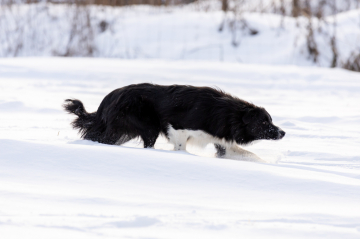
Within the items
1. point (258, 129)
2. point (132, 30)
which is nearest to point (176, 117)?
point (258, 129)

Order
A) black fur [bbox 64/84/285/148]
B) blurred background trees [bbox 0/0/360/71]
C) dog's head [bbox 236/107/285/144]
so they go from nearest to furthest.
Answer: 1. black fur [bbox 64/84/285/148]
2. dog's head [bbox 236/107/285/144]
3. blurred background trees [bbox 0/0/360/71]

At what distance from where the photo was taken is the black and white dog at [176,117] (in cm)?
491

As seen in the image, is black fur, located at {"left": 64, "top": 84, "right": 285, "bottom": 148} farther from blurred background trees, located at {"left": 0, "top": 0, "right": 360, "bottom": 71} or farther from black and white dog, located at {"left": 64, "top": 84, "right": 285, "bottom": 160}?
blurred background trees, located at {"left": 0, "top": 0, "right": 360, "bottom": 71}

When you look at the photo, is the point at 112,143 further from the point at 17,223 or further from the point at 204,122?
the point at 17,223

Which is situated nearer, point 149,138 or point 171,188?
point 171,188

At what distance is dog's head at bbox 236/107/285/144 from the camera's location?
5.13 m

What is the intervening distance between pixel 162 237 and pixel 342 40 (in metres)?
13.5

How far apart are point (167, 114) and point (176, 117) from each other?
0.10m

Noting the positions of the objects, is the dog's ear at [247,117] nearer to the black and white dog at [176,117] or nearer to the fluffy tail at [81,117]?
the black and white dog at [176,117]

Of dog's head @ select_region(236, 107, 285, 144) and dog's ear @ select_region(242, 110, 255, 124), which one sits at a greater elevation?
dog's ear @ select_region(242, 110, 255, 124)

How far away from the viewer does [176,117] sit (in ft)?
16.1

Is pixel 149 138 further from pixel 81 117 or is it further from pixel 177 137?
pixel 81 117

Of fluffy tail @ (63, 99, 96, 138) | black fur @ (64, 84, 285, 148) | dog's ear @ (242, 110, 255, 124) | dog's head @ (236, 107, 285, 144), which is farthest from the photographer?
fluffy tail @ (63, 99, 96, 138)

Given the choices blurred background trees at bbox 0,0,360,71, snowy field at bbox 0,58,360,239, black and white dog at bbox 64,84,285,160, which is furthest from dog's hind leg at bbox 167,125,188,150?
blurred background trees at bbox 0,0,360,71
